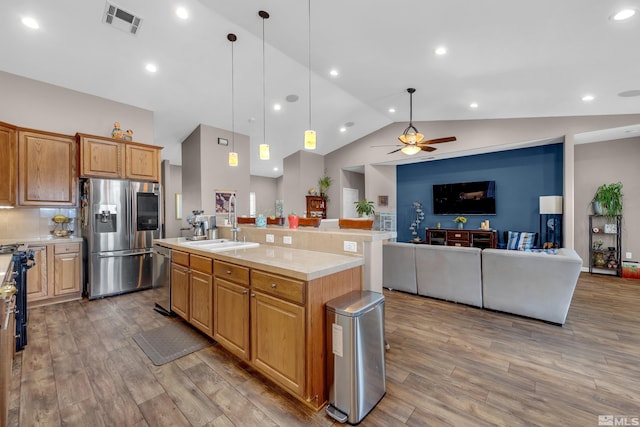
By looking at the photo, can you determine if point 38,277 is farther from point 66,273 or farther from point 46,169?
point 46,169

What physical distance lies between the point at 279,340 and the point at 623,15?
4.07 metres

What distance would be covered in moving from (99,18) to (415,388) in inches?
200

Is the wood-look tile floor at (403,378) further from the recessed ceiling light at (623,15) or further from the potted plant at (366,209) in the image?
the potted plant at (366,209)

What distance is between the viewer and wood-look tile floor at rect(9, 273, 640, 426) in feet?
5.55

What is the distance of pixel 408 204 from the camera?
27.2 feet

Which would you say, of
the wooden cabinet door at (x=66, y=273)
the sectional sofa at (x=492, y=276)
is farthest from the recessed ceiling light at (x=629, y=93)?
the wooden cabinet door at (x=66, y=273)

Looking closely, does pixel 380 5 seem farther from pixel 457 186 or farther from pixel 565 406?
pixel 457 186

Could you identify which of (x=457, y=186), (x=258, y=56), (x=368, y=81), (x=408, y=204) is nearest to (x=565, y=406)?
(x=368, y=81)

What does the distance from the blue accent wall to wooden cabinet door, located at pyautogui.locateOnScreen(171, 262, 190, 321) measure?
6742 millimetres

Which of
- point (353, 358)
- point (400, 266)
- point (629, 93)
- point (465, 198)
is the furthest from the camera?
point (465, 198)

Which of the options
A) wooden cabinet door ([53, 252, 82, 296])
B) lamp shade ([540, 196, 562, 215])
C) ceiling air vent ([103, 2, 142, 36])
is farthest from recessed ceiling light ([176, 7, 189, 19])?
lamp shade ([540, 196, 562, 215])

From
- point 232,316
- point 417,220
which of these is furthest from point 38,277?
point 417,220

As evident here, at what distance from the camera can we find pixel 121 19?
326 cm

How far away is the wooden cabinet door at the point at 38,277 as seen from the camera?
355cm
